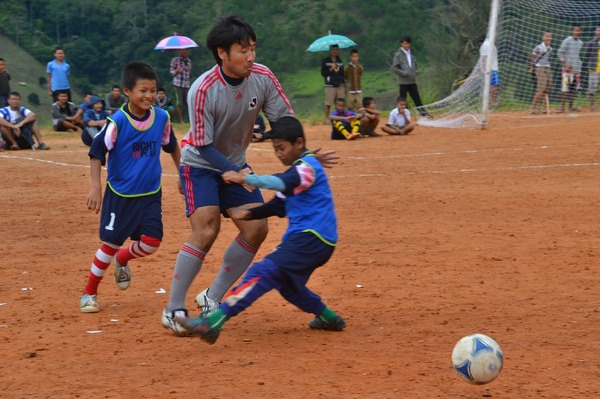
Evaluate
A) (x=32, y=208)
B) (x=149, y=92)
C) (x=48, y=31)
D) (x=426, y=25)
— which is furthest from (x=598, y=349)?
(x=48, y=31)

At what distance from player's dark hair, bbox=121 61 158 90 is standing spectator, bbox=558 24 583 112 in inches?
664

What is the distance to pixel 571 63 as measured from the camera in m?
22.1

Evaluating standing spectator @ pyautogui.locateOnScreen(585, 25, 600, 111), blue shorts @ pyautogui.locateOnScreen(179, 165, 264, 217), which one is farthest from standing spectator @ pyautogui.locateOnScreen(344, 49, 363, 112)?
blue shorts @ pyautogui.locateOnScreen(179, 165, 264, 217)

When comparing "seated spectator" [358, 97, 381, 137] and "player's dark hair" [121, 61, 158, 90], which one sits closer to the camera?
"player's dark hair" [121, 61, 158, 90]

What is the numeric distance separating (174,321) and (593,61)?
61.0 ft

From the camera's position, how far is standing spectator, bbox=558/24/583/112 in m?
22.1

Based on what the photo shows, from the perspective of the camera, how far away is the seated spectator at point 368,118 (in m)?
20.3

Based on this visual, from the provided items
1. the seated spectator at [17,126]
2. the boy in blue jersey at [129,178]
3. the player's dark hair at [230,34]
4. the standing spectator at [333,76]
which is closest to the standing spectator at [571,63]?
the standing spectator at [333,76]

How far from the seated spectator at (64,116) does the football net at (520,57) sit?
847cm

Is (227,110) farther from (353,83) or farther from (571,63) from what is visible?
(353,83)

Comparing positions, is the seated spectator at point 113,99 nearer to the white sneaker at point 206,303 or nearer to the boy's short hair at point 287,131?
the white sneaker at point 206,303

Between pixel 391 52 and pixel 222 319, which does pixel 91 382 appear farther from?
pixel 391 52

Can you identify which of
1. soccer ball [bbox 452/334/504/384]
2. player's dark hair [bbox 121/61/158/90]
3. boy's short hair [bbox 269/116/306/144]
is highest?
player's dark hair [bbox 121/61/158/90]

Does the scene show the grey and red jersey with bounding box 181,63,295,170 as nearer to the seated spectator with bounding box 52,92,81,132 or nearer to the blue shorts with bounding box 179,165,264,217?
the blue shorts with bounding box 179,165,264,217
